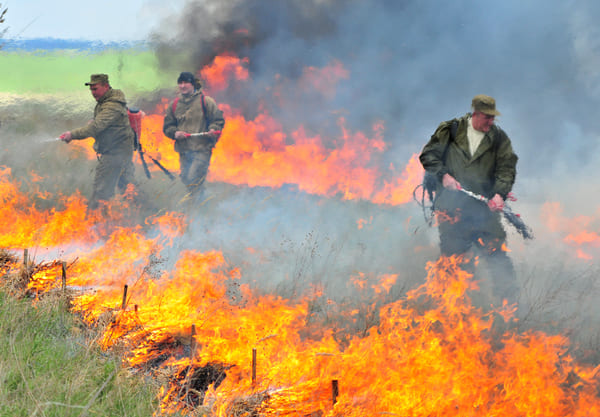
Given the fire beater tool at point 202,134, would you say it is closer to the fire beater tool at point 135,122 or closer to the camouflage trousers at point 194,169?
the camouflage trousers at point 194,169

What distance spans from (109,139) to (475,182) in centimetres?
506

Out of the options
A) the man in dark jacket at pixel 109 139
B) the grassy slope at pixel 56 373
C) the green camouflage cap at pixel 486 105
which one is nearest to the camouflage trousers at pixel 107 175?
the man in dark jacket at pixel 109 139

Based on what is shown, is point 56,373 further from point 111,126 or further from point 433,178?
point 111,126

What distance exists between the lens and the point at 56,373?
3635 millimetres

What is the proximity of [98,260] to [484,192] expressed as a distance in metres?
4.41

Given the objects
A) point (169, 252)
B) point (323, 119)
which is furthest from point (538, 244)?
point (169, 252)

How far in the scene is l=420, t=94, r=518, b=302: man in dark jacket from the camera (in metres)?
5.08

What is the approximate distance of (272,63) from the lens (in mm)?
9477

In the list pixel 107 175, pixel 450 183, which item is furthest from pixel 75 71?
pixel 450 183

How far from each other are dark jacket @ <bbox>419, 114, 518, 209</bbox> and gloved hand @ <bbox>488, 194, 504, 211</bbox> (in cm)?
13

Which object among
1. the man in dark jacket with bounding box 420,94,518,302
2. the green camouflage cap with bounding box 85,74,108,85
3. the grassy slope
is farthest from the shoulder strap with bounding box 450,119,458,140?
the green camouflage cap with bounding box 85,74,108,85

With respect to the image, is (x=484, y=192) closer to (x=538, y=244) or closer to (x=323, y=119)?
(x=538, y=244)

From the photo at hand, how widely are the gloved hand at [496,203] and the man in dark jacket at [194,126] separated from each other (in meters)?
4.14

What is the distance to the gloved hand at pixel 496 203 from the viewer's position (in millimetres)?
4965
